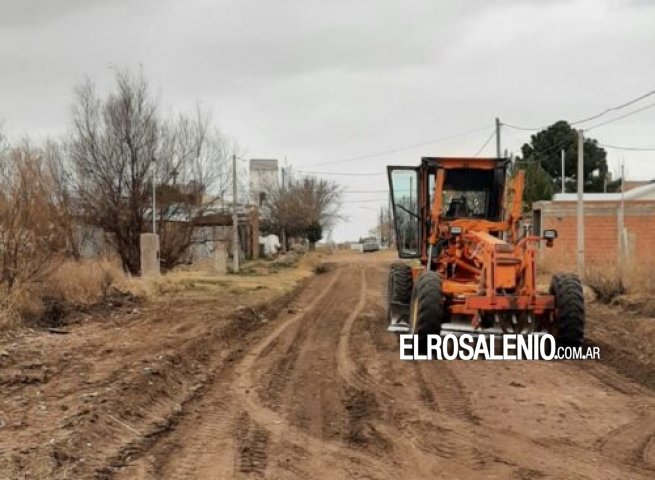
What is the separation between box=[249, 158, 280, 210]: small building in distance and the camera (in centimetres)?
7106

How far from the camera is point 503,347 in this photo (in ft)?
36.5

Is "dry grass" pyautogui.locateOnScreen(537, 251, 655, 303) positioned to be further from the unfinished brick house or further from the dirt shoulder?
the unfinished brick house

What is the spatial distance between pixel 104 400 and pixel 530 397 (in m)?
4.57

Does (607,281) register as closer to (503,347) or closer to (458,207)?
(458,207)

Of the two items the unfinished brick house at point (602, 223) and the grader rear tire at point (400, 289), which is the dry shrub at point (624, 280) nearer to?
the grader rear tire at point (400, 289)

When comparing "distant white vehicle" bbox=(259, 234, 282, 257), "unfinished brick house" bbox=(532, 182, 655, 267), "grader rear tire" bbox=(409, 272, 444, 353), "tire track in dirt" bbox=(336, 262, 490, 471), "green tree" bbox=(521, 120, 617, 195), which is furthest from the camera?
"distant white vehicle" bbox=(259, 234, 282, 257)

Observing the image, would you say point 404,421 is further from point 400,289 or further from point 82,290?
point 82,290

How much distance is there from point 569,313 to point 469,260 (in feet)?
7.88

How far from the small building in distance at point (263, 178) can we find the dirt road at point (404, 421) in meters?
57.3

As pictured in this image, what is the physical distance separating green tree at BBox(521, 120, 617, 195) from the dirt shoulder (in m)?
45.4

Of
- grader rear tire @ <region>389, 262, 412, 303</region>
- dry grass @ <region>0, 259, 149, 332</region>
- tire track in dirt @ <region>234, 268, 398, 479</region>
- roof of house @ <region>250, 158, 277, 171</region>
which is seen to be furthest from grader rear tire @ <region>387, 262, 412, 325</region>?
roof of house @ <region>250, 158, 277, 171</region>

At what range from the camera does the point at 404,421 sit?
7.31 meters

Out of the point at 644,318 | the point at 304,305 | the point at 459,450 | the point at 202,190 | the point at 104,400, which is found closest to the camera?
the point at 459,450

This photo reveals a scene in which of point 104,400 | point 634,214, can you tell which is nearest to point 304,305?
point 104,400
